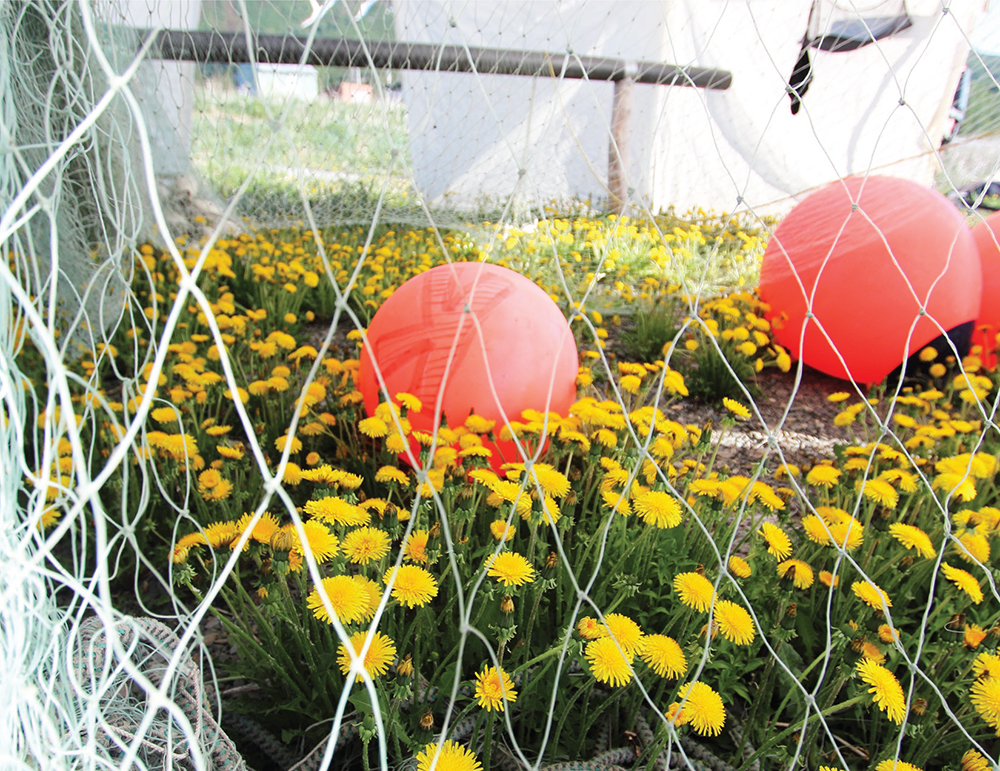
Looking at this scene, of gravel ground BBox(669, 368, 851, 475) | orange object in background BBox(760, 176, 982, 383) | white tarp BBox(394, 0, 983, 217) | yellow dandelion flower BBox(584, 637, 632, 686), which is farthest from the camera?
white tarp BBox(394, 0, 983, 217)

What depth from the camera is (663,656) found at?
0.83 meters

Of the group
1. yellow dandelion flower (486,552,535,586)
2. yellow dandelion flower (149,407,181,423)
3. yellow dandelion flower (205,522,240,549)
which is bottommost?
yellow dandelion flower (149,407,181,423)

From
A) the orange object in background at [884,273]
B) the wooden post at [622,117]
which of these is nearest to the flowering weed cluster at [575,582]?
the orange object in background at [884,273]

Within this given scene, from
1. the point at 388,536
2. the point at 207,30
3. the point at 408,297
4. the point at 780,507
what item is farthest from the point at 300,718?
the point at 207,30

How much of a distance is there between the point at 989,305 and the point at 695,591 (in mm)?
2249

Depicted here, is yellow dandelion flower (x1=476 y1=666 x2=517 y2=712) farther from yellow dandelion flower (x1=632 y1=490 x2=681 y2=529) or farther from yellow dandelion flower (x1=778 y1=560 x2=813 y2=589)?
yellow dandelion flower (x1=778 y1=560 x2=813 y2=589)

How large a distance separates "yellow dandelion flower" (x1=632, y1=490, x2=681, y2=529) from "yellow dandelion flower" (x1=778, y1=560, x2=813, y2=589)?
164 millimetres

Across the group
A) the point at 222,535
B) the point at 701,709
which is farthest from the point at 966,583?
the point at 222,535

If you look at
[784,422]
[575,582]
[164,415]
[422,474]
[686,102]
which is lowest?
[784,422]

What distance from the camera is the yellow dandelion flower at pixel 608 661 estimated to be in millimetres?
773

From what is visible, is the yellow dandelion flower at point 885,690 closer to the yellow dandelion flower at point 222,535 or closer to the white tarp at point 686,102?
the yellow dandelion flower at point 222,535

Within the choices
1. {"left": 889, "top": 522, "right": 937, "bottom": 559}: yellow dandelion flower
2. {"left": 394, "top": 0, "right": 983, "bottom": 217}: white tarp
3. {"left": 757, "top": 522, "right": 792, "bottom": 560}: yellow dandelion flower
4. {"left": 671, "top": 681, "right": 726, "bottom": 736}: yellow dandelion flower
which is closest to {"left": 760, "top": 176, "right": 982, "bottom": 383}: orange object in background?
{"left": 394, "top": 0, "right": 983, "bottom": 217}: white tarp

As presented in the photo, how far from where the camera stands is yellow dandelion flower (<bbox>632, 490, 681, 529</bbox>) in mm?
988

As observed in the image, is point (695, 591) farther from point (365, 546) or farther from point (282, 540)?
point (282, 540)
